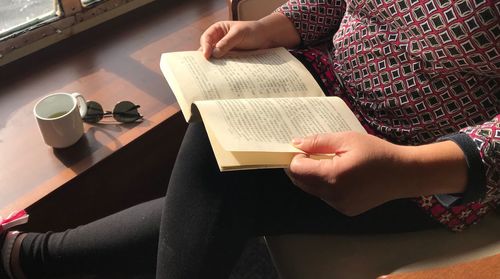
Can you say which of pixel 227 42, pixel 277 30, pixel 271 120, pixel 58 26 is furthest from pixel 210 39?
pixel 58 26

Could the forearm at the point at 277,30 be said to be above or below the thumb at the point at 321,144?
above

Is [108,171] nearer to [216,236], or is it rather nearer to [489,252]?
[216,236]

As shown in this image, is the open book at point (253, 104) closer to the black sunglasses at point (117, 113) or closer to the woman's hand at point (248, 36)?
the woman's hand at point (248, 36)

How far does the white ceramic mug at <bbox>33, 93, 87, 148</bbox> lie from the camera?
0.96 m

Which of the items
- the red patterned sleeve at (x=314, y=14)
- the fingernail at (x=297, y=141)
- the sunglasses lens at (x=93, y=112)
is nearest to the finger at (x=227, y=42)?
the red patterned sleeve at (x=314, y=14)

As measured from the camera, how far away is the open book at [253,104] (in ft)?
2.08

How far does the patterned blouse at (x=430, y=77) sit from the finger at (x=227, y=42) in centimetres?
19

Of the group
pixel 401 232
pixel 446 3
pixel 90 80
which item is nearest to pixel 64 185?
pixel 90 80

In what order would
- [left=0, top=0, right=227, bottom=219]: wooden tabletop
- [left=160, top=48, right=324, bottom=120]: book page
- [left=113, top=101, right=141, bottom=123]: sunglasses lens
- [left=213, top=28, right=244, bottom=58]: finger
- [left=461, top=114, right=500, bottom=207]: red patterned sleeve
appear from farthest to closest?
1. [left=113, top=101, right=141, bottom=123]: sunglasses lens
2. [left=0, top=0, right=227, bottom=219]: wooden tabletop
3. [left=213, top=28, right=244, bottom=58]: finger
4. [left=160, top=48, right=324, bottom=120]: book page
5. [left=461, top=114, right=500, bottom=207]: red patterned sleeve

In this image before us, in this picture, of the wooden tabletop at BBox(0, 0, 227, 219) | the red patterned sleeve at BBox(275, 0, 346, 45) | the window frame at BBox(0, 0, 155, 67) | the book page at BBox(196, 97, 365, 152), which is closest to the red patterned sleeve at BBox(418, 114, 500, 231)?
the book page at BBox(196, 97, 365, 152)

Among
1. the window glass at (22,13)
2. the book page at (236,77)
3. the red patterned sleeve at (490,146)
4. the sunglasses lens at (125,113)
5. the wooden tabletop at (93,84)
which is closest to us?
the red patterned sleeve at (490,146)

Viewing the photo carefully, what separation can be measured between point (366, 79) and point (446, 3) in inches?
7.0

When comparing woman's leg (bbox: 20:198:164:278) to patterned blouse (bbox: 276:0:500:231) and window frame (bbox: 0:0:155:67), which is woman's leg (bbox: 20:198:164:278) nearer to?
patterned blouse (bbox: 276:0:500:231)

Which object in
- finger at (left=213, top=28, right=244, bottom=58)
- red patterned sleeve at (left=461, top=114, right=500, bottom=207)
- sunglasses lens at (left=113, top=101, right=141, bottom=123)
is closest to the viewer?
red patterned sleeve at (left=461, top=114, right=500, bottom=207)
